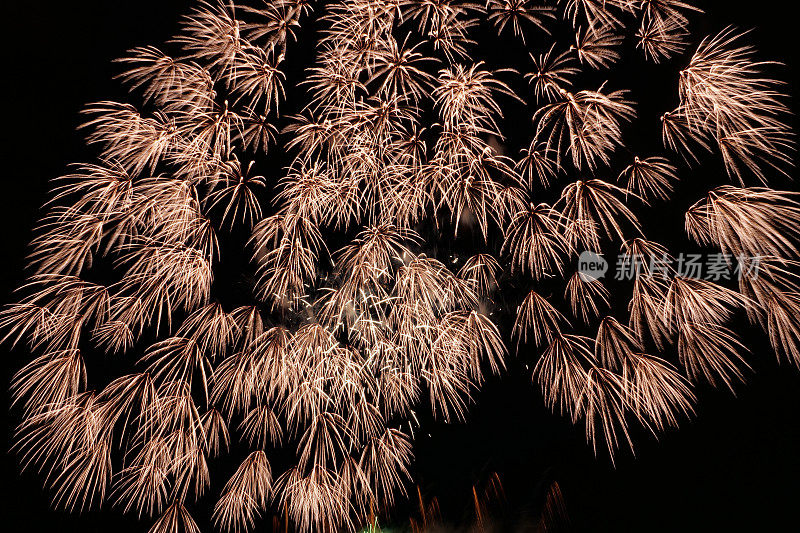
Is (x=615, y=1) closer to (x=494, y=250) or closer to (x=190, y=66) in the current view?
(x=494, y=250)

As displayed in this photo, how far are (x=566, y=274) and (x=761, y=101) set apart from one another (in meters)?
3.01

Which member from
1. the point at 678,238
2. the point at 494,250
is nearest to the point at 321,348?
the point at 494,250

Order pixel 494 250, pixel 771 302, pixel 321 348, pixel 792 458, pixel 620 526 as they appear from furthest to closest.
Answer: pixel 792 458 → pixel 620 526 → pixel 494 250 → pixel 321 348 → pixel 771 302

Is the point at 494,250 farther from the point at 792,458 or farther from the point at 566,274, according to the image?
the point at 792,458

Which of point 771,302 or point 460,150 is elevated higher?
point 460,150

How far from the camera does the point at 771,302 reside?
18.7 ft

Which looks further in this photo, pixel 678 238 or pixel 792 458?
pixel 792 458

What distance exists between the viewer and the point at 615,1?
5844mm

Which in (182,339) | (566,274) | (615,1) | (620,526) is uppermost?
(615,1)

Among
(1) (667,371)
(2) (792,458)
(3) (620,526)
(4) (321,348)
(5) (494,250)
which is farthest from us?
(2) (792,458)

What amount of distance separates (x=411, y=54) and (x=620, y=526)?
786cm

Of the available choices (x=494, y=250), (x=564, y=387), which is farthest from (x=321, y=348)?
(x=564, y=387)

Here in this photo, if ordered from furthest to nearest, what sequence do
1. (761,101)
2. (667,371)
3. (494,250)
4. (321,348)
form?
1. (494,250)
2. (321,348)
3. (667,371)
4. (761,101)

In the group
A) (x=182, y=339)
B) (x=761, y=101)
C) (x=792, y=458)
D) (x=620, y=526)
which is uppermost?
(x=761, y=101)
